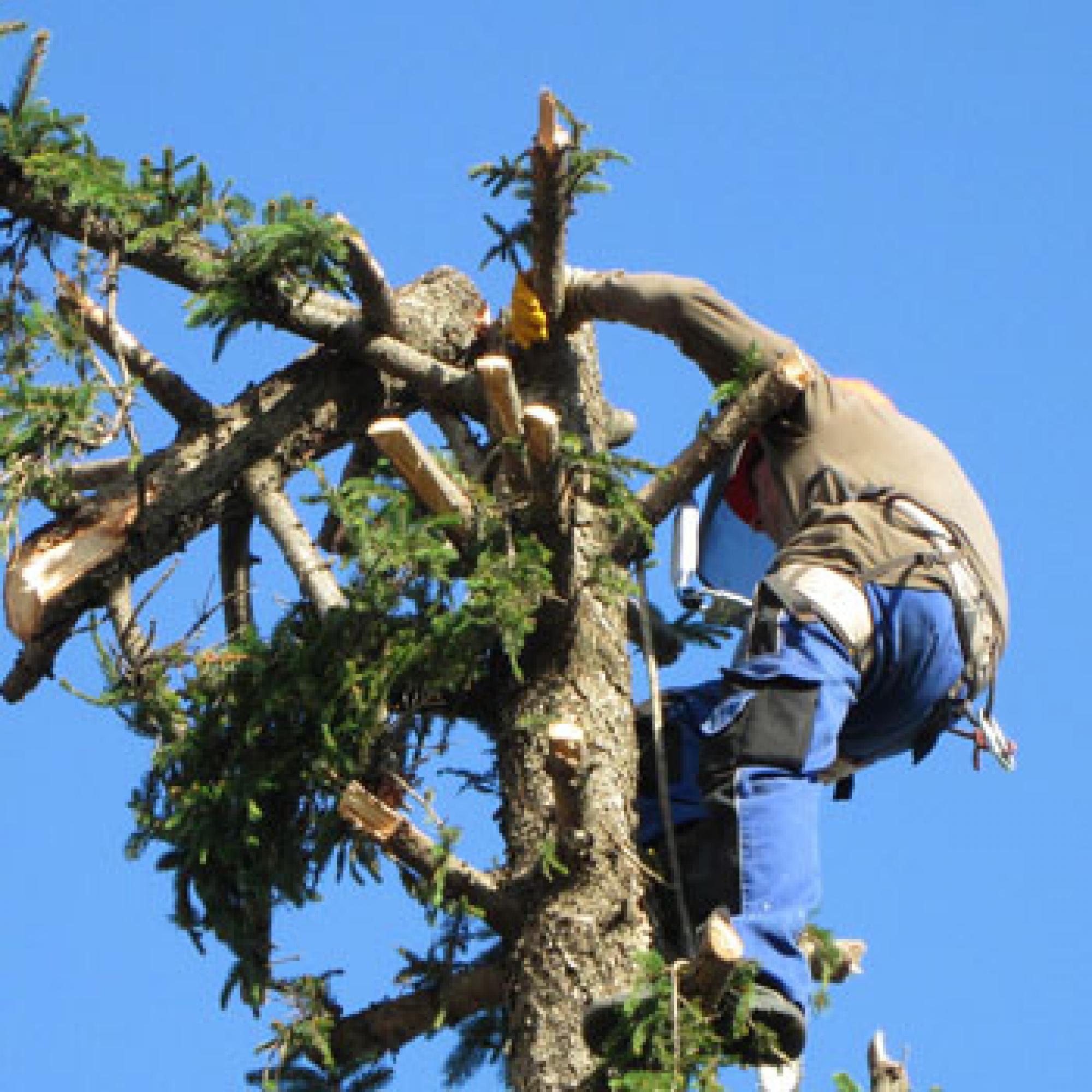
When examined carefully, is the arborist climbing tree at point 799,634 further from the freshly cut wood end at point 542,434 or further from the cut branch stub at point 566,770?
the freshly cut wood end at point 542,434

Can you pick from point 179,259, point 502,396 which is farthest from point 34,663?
point 502,396

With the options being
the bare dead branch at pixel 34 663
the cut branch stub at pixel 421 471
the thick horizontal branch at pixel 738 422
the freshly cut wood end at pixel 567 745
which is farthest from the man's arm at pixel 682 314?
the bare dead branch at pixel 34 663

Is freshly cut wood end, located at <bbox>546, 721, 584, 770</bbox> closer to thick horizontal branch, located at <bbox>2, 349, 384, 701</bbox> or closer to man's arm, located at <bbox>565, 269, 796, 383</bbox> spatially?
man's arm, located at <bbox>565, 269, 796, 383</bbox>

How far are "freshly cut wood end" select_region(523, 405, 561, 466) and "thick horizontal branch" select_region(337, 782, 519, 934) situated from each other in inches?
33.5

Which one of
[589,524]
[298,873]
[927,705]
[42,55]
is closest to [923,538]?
[927,705]

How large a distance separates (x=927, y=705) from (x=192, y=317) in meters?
2.10

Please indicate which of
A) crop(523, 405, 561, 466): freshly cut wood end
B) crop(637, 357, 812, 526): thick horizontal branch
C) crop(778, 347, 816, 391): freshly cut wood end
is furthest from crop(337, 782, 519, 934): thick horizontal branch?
crop(778, 347, 816, 391): freshly cut wood end

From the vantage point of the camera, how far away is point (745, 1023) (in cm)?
481

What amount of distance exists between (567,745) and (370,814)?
0.56m

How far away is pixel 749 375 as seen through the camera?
19.2ft

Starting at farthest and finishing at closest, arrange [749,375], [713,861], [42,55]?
[42,55] → [749,375] → [713,861]

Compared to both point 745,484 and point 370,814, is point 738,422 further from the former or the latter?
point 370,814

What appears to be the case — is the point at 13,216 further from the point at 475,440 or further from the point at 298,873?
the point at 298,873

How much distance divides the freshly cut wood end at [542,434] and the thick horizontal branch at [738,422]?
0.39 m
